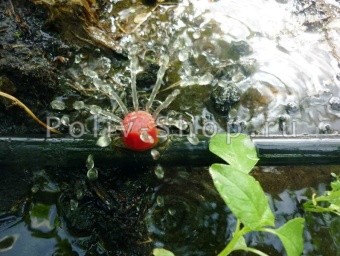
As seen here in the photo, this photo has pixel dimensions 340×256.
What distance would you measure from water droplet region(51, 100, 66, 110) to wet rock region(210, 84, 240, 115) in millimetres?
732

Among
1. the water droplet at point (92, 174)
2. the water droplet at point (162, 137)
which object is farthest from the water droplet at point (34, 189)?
the water droplet at point (162, 137)

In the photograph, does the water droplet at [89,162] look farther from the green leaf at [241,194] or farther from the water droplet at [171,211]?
the green leaf at [241,194]

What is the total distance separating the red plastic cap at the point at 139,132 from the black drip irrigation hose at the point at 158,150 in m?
0.05

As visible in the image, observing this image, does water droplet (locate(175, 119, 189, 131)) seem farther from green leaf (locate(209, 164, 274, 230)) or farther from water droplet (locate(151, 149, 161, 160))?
green leaf (locate(209, 164, 274, 230))

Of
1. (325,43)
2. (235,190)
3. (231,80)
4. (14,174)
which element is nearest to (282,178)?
(231,80)

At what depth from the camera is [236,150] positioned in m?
1.67

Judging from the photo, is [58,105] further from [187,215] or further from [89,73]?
[187,215]

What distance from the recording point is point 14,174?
1974 millimetres

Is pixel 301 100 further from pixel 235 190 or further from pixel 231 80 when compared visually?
pixel 235 190

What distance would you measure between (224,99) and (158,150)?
0.57m

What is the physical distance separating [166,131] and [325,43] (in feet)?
3.99

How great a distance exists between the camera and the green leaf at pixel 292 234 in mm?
1511

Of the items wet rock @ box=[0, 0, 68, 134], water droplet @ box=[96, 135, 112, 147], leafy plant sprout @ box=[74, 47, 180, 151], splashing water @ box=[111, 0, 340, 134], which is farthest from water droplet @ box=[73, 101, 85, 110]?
splashing water @ box=[111, 0, 340, 134]

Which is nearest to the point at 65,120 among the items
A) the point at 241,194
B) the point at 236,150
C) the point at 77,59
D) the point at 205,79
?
the point at 77,59
